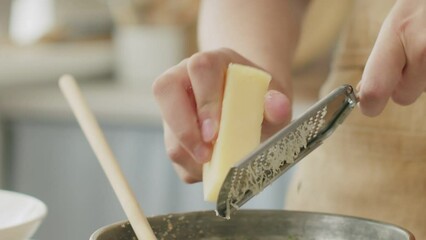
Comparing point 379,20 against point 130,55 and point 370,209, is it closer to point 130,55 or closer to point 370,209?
point 370,209

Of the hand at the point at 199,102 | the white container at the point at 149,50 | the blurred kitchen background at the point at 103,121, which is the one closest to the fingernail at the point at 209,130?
the hand at the point at 199,102

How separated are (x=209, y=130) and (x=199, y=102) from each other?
27 mm

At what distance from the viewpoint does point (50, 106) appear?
8.05 ft

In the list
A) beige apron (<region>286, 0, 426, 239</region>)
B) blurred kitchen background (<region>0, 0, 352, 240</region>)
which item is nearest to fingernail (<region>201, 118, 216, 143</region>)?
beige apron (<region>286, 0, 426, 239</region>)

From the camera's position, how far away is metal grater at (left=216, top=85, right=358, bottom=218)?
711mm

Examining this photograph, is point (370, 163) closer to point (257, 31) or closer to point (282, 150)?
point (257, 31)

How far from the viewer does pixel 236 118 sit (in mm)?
809

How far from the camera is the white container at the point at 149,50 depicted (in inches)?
99.2

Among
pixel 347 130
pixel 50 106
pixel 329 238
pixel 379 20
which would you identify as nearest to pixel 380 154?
pixel 347 130

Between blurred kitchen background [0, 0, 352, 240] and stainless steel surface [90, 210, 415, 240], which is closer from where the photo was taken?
stainless steel surface [90, 210, 415, 240]

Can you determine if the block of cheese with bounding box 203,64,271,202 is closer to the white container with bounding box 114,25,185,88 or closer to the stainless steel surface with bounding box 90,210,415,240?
the stainless steel surface with bounding box 90,210,415,240

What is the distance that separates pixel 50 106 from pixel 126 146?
23 centimetres

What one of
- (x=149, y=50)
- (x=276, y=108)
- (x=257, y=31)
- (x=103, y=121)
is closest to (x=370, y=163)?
(x=257, y=31)

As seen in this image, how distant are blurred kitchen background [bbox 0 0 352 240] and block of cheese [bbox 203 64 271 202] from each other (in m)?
1.46
